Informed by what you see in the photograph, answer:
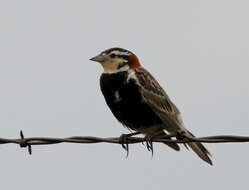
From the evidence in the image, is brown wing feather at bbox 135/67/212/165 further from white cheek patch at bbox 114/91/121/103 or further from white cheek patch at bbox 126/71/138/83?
white cheek patch at bbox 114/91/121/103

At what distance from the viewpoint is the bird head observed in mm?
8086

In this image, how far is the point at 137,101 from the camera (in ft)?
25.3

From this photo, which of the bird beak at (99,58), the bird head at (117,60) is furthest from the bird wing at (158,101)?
the bird beak at (99,58)

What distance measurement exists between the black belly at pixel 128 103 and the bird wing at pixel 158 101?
0.22 ft

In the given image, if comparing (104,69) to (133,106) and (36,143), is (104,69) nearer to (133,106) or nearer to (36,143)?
(133,106)

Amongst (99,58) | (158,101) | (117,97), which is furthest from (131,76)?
(99,58)

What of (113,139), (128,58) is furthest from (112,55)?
(113,139)

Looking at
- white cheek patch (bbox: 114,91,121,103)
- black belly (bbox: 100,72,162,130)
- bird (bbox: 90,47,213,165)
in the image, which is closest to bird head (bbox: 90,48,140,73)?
bird (bbox: 90,47,213,165)

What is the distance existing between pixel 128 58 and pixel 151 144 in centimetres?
149

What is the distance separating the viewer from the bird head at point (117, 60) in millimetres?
8086

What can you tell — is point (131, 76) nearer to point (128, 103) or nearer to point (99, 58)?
point (128, 103)

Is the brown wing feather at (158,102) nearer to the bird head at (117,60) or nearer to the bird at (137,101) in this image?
the bird at (137,101)

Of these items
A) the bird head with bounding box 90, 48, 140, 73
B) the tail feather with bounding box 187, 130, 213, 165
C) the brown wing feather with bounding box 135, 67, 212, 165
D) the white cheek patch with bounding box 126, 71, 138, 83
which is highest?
the bird head with bounding box 90, 48, 140, 73

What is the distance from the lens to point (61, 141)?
605cm
